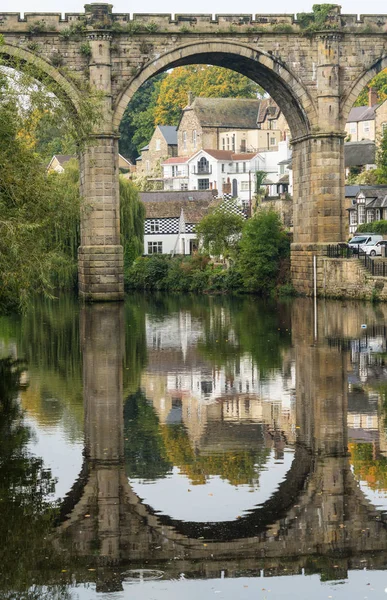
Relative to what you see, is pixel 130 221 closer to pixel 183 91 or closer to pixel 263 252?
pixel 263 252

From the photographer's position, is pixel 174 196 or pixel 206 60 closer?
pixel 206 60

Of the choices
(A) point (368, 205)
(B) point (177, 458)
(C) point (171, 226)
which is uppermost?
(A) point (368, 205)

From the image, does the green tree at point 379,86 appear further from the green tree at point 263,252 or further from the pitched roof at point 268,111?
the green tree at point 263,252

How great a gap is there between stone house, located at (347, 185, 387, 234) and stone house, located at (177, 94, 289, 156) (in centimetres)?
3376

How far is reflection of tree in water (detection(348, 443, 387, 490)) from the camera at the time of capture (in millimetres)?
12938

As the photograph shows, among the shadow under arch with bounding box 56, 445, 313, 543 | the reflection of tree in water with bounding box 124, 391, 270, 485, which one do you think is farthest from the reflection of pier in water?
the reflection of tree in water with bounding box 124, 391, 270, 485

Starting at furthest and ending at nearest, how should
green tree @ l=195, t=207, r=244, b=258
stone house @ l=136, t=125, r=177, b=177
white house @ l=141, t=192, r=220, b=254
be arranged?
stone house @ l=136, t=125, r=177, b=177 → white house @ l=141, t=192, r=220, b=254 → green tree @ l=195, t=207, r=244, b=258

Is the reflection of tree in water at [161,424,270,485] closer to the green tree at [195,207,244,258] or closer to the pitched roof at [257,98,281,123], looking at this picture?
the green tree at [195,207,244,258]

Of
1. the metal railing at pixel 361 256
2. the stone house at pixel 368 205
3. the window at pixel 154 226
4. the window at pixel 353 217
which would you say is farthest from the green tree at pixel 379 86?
the metal railing at pixel 361 256

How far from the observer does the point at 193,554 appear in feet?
34.5

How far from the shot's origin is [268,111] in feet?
350

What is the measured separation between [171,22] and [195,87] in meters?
73.3

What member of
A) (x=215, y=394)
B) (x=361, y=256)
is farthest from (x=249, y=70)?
(x=215, y=394)

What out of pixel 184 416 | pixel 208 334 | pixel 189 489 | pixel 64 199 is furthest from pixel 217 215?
pixel 189 489
